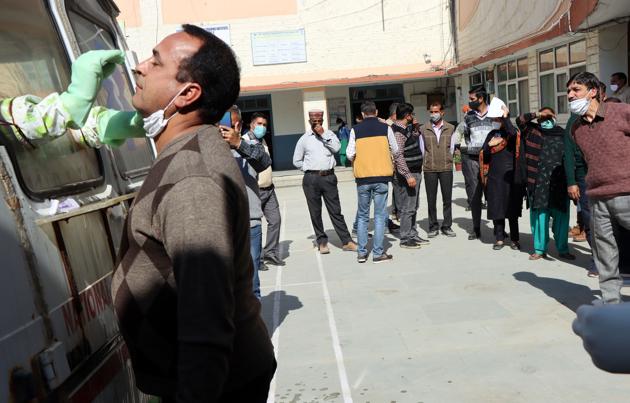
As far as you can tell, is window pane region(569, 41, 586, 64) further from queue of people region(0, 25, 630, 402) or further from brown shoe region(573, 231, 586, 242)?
queue of people region(0, 25, 630, 402)

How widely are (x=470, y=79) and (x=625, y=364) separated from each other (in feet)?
63.2

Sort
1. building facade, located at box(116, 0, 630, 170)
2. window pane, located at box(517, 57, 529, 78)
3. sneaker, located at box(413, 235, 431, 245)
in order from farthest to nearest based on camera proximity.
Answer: building facade, located at box(116, 0, 630, 170)
window pane, located at box(517, 57, 529, 78)
sneaker, located at box(413, 235, 431, 245)

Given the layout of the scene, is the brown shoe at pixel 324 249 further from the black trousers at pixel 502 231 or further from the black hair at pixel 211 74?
the black hair at pixel 211 74

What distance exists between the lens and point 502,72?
1686 cm

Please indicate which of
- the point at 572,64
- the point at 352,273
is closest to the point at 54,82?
the point at 352,273

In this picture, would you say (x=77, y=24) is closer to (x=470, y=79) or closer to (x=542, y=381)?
(x=542, y=381)

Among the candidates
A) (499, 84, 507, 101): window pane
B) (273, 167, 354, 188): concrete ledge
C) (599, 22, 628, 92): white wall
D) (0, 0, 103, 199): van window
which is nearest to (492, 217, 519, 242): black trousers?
(599, 22, 628, 92): white wall

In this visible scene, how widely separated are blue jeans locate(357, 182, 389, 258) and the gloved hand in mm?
6425

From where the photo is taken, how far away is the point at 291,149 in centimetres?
2161

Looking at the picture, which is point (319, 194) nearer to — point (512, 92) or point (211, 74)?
point (211, 74)

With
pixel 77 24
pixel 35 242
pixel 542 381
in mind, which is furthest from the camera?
pixel 542 381

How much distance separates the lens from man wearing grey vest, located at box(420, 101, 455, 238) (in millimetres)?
8938

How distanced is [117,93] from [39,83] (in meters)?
0.91

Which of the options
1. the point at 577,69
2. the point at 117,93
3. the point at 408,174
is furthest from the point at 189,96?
the point at 577,69
